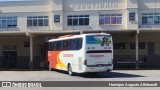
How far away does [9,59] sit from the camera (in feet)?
152

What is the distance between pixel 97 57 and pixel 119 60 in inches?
692

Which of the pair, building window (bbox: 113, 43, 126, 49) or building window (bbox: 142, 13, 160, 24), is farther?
building window (bbox: 142, 13, 160, 24)

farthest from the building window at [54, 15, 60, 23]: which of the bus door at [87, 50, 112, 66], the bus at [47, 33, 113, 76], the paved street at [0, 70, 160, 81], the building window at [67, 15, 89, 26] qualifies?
the bus door at [87, 50, 112, 66]

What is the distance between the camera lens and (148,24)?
45719 mm

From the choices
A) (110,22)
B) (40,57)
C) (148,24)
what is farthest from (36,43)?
(148,24)

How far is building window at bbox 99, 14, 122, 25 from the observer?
151 feet

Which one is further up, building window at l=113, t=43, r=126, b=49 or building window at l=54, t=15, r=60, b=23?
building window at l=54, t=15, r=60, b=23

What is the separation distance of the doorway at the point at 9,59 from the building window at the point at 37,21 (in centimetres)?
441

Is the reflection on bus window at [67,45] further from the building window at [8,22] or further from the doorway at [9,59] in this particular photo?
the building window at [8,22]

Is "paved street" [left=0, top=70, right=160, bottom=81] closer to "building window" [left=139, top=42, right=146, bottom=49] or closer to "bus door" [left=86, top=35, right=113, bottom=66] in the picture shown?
"bus door" [left=86, top=35, right=113, bottom=66]

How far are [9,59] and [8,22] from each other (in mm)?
4913

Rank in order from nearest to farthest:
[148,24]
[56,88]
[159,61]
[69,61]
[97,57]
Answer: [56,88] < [97,57] < [69,61] < [159,61] < [148,24]

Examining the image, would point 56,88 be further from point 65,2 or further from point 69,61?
point 65,2

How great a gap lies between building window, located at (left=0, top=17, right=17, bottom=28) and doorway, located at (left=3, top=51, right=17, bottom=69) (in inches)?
156
